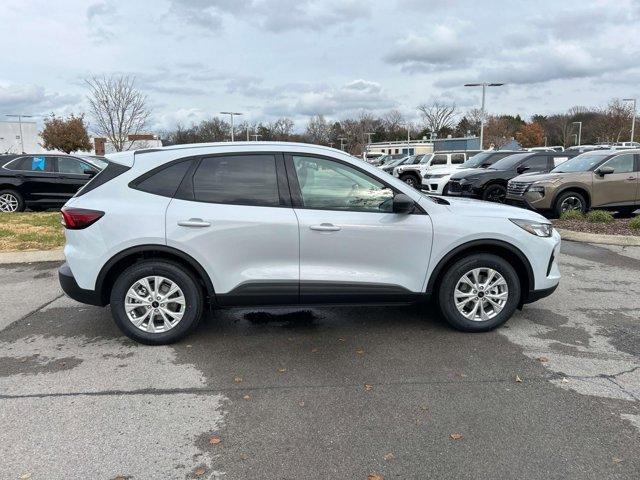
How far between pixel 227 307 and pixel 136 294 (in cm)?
78

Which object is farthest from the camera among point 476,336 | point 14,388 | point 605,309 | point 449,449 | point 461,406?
point 605,309

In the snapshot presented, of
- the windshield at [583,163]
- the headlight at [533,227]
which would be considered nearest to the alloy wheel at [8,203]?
the headlight at [533,227]

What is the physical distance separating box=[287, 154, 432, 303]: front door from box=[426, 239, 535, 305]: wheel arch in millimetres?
168

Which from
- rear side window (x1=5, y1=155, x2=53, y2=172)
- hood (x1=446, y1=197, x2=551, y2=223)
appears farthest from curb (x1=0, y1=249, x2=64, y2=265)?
hood (x1=446, y1=197, x2=551, y2=223)

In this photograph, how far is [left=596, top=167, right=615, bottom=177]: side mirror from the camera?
10.8 m

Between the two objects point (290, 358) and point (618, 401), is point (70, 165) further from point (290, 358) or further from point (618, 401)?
point (618, 401)

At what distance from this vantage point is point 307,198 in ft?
14.7

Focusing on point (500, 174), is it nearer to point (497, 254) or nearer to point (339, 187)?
point (497, 254)

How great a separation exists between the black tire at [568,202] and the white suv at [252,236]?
23.5ft

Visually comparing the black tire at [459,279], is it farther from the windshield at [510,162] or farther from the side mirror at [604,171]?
the windshield at [510,162]

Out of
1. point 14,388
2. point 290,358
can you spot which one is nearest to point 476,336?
point 290,358

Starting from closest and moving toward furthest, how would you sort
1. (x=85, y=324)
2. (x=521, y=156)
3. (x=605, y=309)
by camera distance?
(x=85, y=324), (x=605, y=309), (x=521, y=156)

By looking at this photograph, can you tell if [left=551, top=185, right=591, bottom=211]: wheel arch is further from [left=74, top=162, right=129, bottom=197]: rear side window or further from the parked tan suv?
[left=74, top=162, right=129, bottom=197]: rear side window

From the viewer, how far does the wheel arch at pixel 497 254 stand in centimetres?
462
